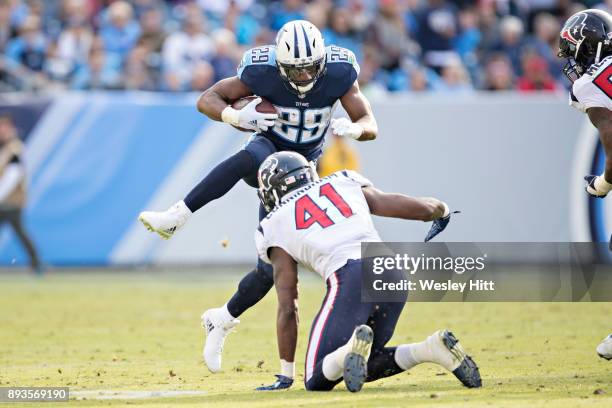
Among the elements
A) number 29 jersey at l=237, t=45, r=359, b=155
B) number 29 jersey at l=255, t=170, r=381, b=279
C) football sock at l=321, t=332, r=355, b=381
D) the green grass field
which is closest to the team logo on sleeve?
number 29 jersey at l=237, t=45, r=359, b=155

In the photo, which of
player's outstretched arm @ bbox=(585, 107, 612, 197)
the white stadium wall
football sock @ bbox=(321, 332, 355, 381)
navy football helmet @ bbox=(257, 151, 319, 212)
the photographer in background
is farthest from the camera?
the white stadium wall

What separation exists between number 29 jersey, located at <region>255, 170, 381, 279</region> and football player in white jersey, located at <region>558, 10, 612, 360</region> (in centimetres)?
171

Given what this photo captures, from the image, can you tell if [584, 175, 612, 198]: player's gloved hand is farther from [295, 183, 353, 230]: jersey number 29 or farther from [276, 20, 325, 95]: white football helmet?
[276, 20, 325, 95]: white football helmet

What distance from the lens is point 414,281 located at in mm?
7297

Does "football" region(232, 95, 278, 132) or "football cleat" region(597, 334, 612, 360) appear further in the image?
"football" region(232, 95, 278, 132)

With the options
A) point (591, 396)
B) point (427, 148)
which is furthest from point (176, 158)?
point (591, 396)

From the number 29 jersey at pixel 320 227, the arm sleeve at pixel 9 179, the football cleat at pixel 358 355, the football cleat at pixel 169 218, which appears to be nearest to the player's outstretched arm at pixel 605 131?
the number 29 jersey at pixel 320 227

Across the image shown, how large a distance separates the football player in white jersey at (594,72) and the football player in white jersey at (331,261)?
1293 mm

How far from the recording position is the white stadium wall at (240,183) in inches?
561

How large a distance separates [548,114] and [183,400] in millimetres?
9070

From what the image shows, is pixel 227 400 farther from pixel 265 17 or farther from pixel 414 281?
pixel 265 17

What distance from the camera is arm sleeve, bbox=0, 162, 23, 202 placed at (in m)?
14.1

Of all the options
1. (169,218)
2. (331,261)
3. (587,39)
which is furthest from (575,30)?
(169,218)

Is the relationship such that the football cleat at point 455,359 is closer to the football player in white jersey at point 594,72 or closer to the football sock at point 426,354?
the football sock at point 426,354
